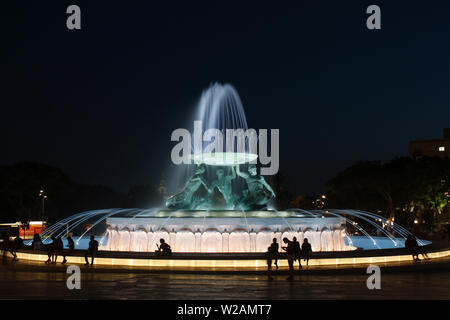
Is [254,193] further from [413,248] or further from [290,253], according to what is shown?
[290,253]

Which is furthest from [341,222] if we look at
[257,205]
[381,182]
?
[381,182]

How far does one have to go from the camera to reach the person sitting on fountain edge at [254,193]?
2614 cm

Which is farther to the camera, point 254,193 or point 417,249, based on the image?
point 254,193

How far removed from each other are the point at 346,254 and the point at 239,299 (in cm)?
905

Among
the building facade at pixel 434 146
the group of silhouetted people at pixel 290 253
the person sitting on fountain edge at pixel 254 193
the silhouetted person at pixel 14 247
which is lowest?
the silhouetted person at pixel 14 247

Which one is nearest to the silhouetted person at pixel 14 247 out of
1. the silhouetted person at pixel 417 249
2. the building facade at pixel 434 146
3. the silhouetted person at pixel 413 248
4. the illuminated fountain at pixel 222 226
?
the illuminated fountain at pixel 222 226

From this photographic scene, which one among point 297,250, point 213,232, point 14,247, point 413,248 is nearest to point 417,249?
point 413,248

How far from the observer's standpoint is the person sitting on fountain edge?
26.1 m

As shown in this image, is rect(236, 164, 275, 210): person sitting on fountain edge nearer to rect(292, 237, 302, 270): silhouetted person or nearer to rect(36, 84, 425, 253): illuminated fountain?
rect(36, 84, 425, 253): illuminated fountain

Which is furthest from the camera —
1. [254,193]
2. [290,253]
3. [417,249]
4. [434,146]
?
[434,146]

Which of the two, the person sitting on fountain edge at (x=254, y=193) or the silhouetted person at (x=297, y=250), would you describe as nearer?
the silhouetted person at (x=297, y=250)

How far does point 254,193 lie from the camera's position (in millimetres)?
26344

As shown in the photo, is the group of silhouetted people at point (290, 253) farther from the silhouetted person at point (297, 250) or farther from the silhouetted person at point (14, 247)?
the silhouetted person at point (14, 247)
